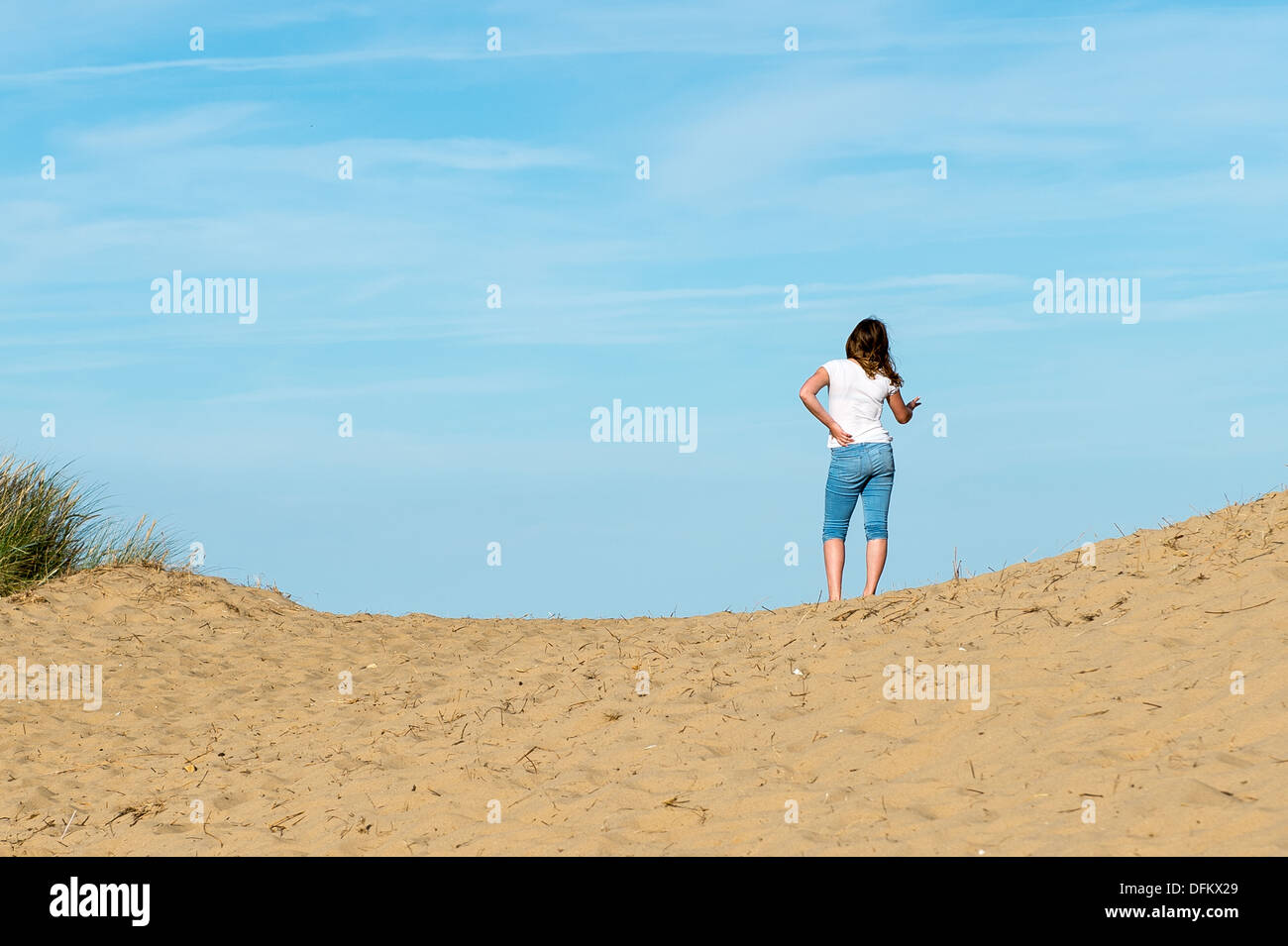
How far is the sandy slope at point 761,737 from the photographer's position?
567 centimetres

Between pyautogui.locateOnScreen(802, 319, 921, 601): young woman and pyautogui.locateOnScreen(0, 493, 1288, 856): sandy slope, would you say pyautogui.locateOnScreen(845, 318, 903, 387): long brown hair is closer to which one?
pyautogui.locateOnScreen(802, 319, 921, 601): young woman

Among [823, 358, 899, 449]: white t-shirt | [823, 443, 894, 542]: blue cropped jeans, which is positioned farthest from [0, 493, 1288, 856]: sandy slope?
[823, 358, 899, 449]: white t-shirt

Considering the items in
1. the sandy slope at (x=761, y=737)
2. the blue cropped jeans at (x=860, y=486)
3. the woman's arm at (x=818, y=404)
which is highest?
the woman's arm at (x=818, y=404)

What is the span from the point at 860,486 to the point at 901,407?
2.51ft

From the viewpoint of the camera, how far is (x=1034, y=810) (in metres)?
5.52

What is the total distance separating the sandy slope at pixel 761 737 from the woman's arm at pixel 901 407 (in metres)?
1.48

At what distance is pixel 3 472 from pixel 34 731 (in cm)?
617

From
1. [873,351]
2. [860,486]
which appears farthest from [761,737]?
[873,351]

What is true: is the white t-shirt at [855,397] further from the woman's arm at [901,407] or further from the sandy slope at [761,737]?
the sandy slope at [761,737]

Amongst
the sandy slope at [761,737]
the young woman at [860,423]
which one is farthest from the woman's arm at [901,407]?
the sandy slope at [761,737]

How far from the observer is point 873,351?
32.5ft

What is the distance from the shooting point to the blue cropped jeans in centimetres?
988

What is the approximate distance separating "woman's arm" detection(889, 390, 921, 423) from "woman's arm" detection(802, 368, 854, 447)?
0.52 metres
